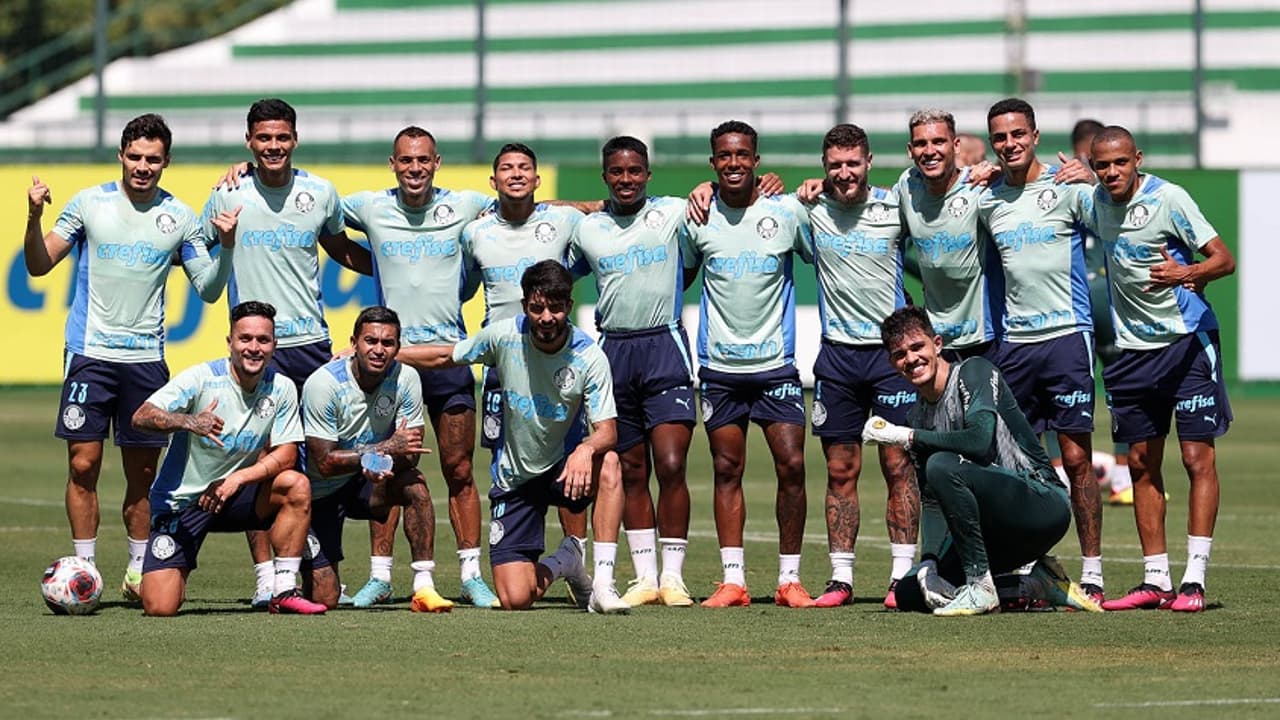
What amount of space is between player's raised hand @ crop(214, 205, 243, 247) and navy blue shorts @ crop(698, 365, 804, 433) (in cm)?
242

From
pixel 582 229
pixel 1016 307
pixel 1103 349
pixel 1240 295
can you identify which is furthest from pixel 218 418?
pixel 1240 295

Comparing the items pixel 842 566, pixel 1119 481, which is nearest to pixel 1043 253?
pixel 842 566

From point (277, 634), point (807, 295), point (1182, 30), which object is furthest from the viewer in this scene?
point (1182, 30)

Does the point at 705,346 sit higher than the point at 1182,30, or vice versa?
the point at 1182,30

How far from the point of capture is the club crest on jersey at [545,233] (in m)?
11.9

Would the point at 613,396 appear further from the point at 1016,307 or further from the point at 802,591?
the point at 1016,307

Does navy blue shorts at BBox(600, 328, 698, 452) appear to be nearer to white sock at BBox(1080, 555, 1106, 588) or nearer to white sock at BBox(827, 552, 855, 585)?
white sock at BBox(827, 552, 855, 585)

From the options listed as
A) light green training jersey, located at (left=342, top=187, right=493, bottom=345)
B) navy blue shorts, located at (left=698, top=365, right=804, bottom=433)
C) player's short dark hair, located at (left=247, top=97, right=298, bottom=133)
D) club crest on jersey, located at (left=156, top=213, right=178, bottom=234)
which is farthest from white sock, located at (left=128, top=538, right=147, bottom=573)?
navy blue shorts, located at (left=698, top=365, right=804, bottom=433)

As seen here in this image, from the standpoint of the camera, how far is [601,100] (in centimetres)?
4444

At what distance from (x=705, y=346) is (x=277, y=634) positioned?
2982 millimetres

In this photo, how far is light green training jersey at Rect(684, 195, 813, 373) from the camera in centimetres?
1175

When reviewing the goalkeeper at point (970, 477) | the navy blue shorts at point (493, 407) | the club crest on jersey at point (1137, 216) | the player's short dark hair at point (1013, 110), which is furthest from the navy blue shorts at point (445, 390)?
the club crest on jersey at point (1137, 216)

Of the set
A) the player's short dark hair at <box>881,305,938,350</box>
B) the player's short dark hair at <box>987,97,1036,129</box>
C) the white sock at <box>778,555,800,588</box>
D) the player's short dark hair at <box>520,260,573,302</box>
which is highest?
the player's short dark hair at <box>987,97,1036,129</box>

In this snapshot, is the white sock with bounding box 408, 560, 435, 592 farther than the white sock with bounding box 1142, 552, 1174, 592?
No
